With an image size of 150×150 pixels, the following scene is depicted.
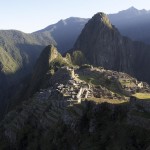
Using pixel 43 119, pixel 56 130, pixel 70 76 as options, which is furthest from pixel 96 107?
pixel 70 76

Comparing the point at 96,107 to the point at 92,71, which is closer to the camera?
the point at 96,107

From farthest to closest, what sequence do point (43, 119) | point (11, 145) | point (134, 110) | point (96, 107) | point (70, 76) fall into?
1. point (70, 76)
2. point (11, 145)
3. point (43, 119)
4. point (96, 107)
5. point (134, 110)

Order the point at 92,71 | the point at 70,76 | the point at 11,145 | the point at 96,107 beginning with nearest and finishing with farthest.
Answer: the point at 96,107
the point at 11,145
the point at 70,76
the point at 92,71

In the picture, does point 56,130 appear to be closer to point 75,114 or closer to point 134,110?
point 75,114

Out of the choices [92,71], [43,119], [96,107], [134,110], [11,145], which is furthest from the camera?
[92,71]

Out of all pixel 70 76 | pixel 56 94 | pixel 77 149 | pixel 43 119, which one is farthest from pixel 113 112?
pixel 70 76

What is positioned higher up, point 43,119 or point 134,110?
point 134,110

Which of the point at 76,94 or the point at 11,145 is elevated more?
the point at 76,94

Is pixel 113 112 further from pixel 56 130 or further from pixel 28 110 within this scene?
pixel 28 110

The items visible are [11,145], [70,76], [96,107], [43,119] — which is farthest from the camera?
[70,76]
